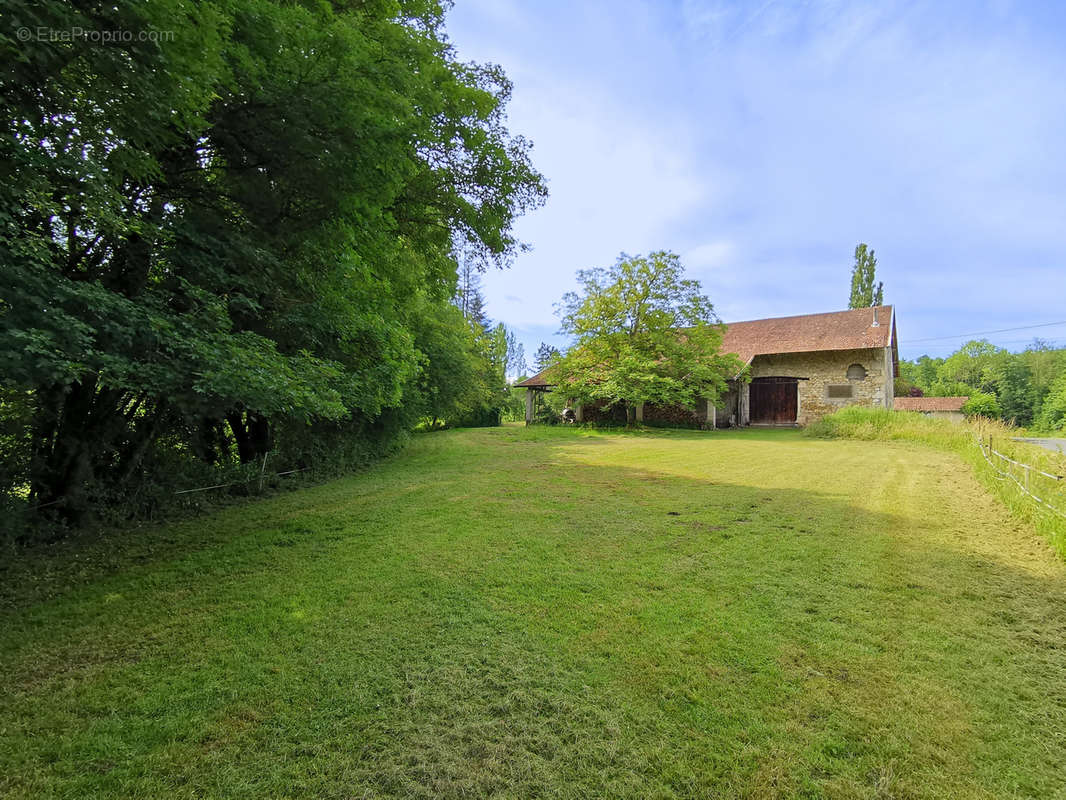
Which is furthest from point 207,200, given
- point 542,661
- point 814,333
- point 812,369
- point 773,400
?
point 814,333

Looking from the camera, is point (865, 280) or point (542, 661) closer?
point (542, 661)

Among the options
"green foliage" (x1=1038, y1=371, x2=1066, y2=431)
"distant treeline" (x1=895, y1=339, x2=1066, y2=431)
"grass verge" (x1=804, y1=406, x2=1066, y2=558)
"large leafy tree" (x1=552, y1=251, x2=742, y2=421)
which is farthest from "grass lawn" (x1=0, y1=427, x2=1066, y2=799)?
"green foliage" (x1=1038, y1=371, x2=1066, y2=431)

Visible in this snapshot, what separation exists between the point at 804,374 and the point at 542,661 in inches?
883

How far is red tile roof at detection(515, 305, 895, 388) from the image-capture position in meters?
19.5

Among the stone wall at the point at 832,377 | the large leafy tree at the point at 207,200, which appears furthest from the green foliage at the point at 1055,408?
the large leafy tree at the point at 207,200

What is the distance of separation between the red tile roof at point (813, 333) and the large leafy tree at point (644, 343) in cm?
333

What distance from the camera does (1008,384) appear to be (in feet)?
127

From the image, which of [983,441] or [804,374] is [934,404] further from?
[983,441]

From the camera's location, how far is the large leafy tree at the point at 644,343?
17859 millimetres

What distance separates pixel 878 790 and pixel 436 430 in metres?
20.3

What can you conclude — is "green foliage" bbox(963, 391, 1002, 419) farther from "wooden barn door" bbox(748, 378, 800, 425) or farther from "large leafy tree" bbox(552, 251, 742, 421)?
"large leafy tree" bbox(552, 251, 742, 421)

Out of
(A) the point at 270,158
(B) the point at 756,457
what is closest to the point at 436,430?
(B) the point at 756,457

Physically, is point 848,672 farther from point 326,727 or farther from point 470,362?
point 470,362

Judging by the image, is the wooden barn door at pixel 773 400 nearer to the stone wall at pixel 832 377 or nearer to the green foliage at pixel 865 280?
the stone wall at pixel 832 377
